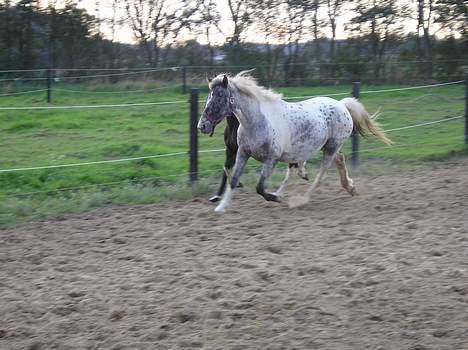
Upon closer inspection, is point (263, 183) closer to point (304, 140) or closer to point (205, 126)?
point (304, 140)

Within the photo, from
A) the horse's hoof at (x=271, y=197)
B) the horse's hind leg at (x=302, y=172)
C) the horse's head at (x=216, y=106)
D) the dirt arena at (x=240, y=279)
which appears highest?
the horse's head at (x=216, y=106)

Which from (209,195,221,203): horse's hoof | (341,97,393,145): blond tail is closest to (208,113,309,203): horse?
(209,195,221,203): horse's hoof

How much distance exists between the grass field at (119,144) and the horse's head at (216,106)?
1128mm

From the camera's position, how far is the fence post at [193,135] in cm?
800

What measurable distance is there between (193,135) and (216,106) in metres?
1.41

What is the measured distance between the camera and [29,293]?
4.30 meters

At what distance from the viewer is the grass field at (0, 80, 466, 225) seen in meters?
7.47

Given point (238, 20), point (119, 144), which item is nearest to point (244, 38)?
point (238, 20)

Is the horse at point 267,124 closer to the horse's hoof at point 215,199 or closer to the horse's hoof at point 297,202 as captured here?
the horse's hoof at point 297,202

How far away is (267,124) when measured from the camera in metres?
6.88

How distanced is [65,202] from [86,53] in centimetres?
1568

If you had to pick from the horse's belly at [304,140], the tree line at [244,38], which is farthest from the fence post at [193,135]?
the tree line at [244,38]

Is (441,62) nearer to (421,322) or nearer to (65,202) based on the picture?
(65,202)

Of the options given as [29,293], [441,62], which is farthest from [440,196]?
[441,62]
